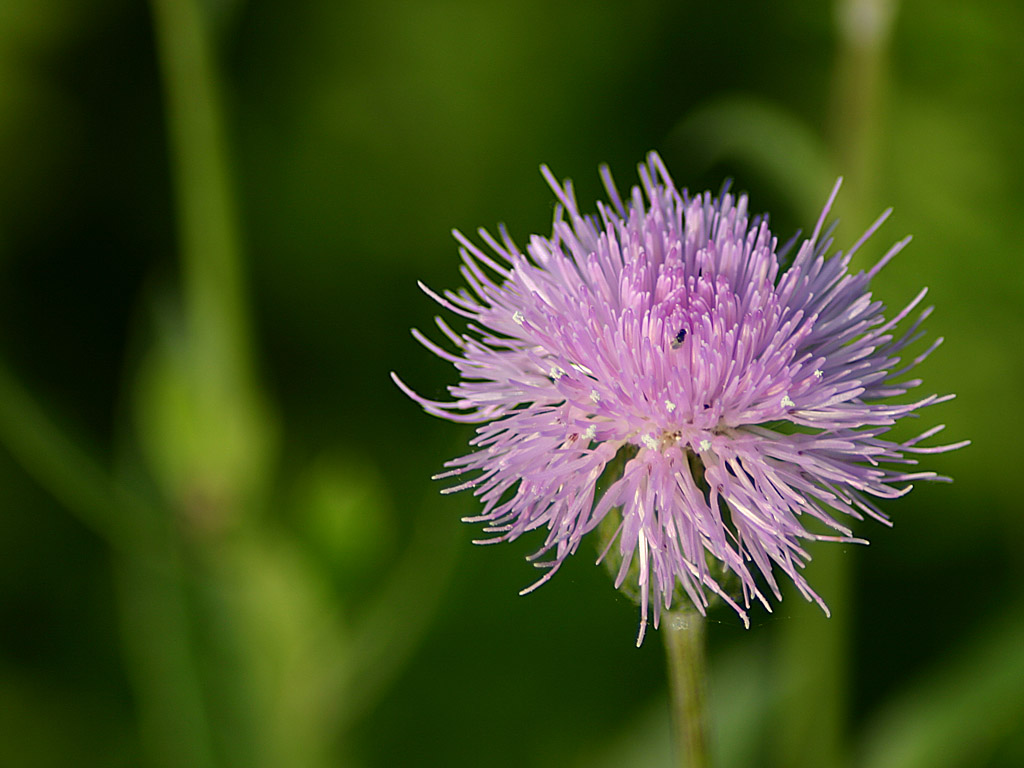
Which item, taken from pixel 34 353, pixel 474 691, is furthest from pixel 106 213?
pixel 474 691

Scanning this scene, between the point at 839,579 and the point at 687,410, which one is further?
the point at 839,579

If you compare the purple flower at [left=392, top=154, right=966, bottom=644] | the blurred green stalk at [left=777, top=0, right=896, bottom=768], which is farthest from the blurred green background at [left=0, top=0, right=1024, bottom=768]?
the purple flower at [left=392, top=154, right=966, bottom=644]

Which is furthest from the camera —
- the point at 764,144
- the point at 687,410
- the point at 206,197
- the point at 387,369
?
the point at 387,369

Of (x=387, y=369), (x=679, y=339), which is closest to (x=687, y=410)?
(x=679, y=339)

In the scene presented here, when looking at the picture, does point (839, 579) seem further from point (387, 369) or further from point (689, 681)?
point (387, 369)

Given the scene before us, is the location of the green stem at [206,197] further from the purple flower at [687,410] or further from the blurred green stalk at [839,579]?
the blurred green stalk at [839,579]

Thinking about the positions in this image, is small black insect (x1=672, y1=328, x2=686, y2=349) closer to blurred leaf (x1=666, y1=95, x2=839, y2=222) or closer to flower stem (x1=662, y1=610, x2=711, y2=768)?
flower stem (x1=662, y1=610, x2=711, y2=768)

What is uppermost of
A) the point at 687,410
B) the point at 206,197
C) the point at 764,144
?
the point at 206,197
